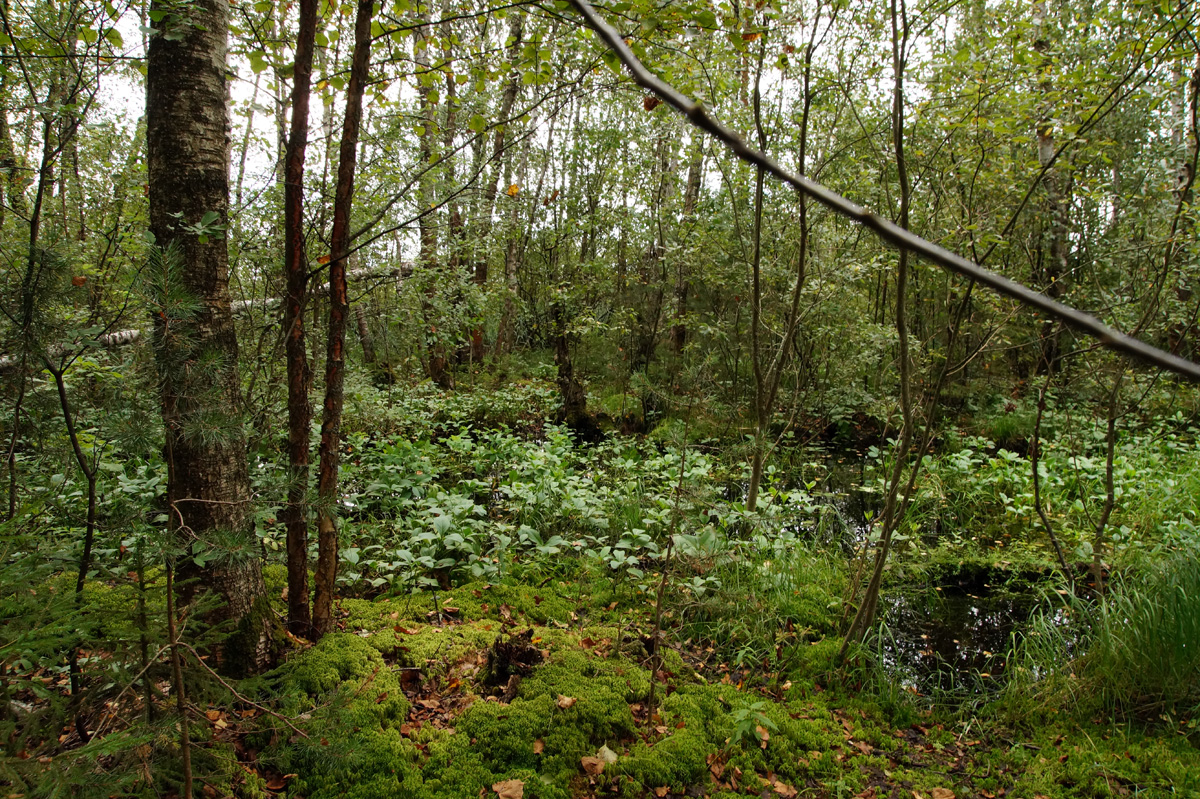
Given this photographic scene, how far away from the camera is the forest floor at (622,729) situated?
Answer: 7.00ft

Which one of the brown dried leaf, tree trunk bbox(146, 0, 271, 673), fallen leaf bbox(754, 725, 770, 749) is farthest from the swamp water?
tree trunk bbox(146, 0, 271, 673)

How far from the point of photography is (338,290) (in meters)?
2.49

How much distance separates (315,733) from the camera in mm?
2045

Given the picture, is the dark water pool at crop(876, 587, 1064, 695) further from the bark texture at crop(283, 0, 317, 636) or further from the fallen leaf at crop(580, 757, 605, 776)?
the bark texture at crop(283, 0, 317, 636)

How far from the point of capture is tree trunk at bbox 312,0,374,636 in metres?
2.42

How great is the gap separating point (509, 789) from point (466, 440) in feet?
13.1

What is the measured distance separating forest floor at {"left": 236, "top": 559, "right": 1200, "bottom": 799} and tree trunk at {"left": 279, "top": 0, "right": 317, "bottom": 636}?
611 mm

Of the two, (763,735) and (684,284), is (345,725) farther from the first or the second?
(684,284)

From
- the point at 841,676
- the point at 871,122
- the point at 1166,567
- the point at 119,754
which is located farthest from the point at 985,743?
the point at 871,122

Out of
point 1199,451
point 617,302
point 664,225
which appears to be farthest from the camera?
point 617,302

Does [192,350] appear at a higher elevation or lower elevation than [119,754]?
higher

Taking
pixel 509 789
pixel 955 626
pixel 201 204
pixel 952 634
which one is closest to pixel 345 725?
pixel 509 789

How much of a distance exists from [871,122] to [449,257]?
5.17m

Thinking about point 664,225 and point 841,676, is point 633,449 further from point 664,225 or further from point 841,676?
point 664,225
